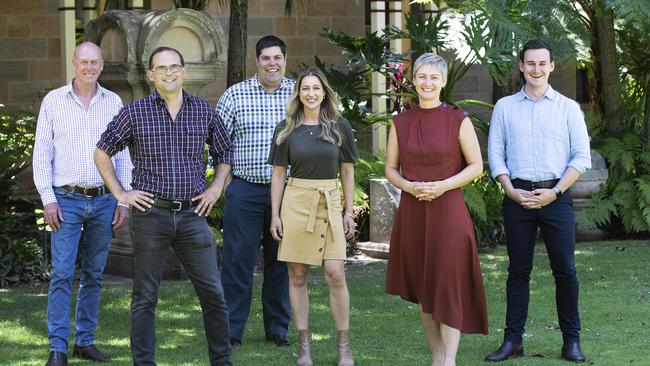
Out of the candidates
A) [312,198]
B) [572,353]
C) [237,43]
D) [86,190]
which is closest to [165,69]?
[86,190]

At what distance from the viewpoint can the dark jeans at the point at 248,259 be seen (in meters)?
7.95

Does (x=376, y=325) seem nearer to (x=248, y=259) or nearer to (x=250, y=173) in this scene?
(x=248, y=259)

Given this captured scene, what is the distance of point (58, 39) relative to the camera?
16172 millimetres

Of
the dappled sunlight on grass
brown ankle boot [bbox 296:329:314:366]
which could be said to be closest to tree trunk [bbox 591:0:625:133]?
A: brown ankle boot [bbox 296:329:314:366]

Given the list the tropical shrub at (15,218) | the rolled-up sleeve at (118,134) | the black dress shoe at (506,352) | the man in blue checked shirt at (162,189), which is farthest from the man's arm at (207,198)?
the tropical shrub at (15,218)

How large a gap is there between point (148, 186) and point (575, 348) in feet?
9.24

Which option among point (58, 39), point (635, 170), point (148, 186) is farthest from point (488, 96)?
point (148, 186)

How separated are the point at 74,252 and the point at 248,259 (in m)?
1.22

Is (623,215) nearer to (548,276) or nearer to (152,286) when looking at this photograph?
(548,276)

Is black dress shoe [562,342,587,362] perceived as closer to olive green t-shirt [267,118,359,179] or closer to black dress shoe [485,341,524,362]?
black dress shoe [485,341,524,362]

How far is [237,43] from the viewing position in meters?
13.0

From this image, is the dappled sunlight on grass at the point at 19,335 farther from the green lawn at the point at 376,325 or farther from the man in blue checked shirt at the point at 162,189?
the man in blue checked shirt at the point at 162,189

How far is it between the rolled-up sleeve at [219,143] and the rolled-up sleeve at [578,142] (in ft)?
6.81

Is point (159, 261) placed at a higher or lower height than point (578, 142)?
lower
